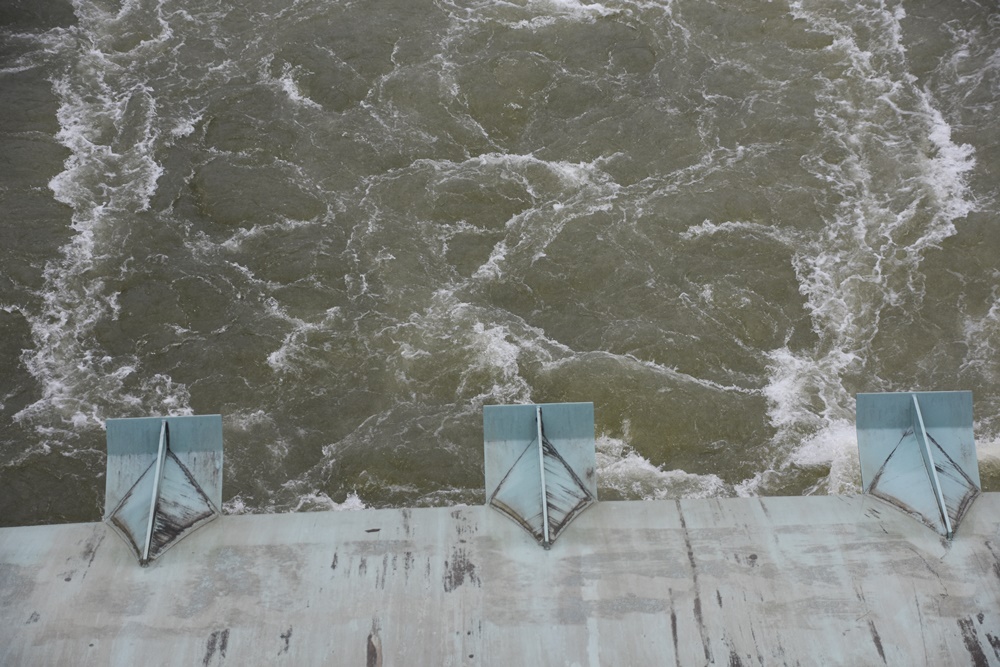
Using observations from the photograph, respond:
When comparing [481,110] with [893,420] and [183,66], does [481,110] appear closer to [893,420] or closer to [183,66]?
[183,66]

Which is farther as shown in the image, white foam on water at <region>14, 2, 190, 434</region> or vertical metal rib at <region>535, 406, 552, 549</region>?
white foam on water at <region>14, 2, 190, 434</region>

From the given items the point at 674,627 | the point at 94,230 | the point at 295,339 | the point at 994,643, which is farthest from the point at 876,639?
the point at 94,230

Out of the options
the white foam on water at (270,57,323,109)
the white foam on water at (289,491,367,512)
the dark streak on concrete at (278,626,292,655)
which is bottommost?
the white foam on water at (289,491,367,512)

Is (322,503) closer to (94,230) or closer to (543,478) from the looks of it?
(543,478)

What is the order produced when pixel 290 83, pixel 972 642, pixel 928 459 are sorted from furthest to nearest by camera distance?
pixel 290 83 → pixel 928 459 → pixel 972 642

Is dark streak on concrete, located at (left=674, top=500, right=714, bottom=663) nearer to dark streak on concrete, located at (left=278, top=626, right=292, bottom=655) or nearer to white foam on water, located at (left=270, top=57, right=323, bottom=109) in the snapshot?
dark streak on concrete, located at (left=278, top=626, right=292, bottom=655)

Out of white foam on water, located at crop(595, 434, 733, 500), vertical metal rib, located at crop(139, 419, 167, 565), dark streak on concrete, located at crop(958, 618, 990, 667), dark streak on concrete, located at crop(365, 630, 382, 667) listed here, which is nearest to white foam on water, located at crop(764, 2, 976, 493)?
white foam on water, located at crop(595, 434, 733, 500)

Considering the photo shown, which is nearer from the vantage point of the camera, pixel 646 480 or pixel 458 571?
pixel 458 571

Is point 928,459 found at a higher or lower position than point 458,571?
A: higher
